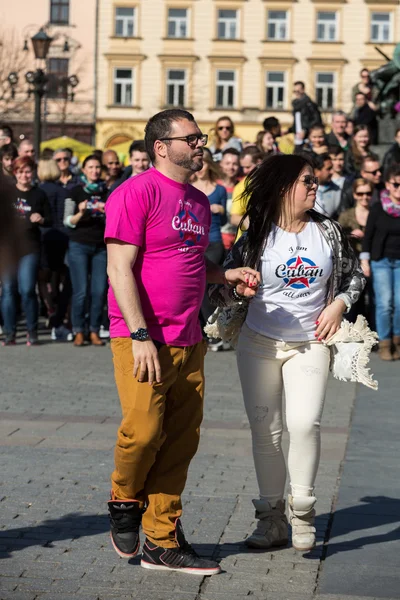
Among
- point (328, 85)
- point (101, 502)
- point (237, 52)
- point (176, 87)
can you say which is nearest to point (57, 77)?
point (176, 87)

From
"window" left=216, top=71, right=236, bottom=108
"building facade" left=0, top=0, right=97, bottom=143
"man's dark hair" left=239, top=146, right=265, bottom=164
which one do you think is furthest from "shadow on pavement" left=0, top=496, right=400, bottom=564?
"window" left=216, top=71, right=236, bottom=108

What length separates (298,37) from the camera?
65.8m

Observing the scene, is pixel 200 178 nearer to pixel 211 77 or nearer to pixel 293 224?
pixel 293 224

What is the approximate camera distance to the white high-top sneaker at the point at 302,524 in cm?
561

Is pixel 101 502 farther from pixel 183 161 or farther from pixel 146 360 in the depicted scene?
pixel 183 161

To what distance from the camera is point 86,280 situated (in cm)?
1391

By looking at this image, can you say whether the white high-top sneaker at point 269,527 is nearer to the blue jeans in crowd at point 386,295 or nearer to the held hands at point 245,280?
the held hands at point 245,280

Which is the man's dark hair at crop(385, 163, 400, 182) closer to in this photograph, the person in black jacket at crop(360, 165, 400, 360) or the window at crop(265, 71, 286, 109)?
the person in black jacket at crop(360, 165, 400, 360)

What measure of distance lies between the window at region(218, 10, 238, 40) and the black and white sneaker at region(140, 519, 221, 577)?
62.1 m

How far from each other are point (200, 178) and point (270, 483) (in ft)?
25.2

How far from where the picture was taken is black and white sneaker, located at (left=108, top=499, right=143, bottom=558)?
5.37 meters

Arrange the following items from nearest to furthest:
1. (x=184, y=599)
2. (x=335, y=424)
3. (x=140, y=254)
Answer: (x=184, y=599) < (x=140, y=254) < (x=335, y=424)

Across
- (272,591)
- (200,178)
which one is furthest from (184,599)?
(200,178)

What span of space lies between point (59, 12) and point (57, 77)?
4076 millimetres
